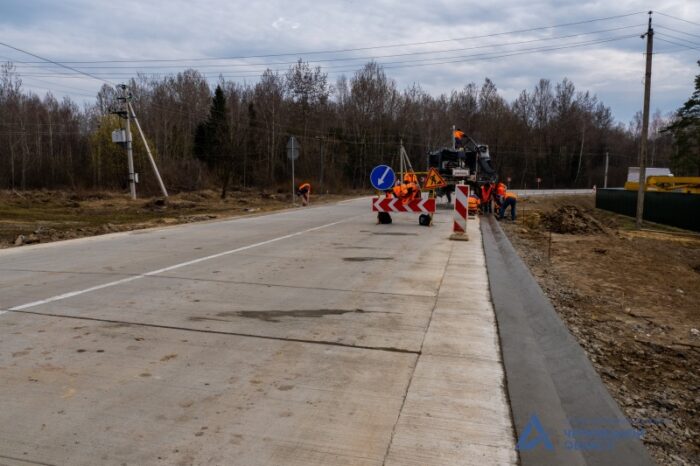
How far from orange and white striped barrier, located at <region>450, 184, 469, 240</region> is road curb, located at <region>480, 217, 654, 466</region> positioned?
263 inches

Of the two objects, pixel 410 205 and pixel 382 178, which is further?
pixel 382 178

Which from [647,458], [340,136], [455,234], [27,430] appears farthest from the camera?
[340,136]

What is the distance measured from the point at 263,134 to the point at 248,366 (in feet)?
217

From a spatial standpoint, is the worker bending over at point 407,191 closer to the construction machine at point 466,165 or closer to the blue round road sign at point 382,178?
the blue round road sign at point 382,178

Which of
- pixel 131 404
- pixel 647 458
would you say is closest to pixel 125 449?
pixel 131 404

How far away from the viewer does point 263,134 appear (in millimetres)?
68562

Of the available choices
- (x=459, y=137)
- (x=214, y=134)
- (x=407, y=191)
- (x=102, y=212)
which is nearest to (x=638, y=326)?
(x=407, y=191)

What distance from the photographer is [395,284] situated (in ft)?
27.2

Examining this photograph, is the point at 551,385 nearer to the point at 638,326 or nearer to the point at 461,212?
the point at 638,326

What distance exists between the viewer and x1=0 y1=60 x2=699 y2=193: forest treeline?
61719mm

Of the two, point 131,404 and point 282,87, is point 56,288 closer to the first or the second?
point 131,404

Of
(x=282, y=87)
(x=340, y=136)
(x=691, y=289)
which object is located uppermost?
(x=282, y=87)

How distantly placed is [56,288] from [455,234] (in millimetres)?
9752

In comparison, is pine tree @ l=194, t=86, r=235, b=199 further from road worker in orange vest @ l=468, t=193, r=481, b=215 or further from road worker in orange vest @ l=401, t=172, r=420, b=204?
road worker in orange vest @ l=401, t=172, r=420, b=204
